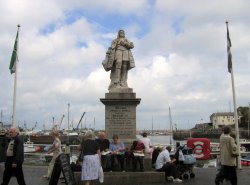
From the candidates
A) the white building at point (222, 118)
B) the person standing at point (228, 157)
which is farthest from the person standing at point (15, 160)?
the white building at point (222, 118)

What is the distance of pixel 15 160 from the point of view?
10.2 m

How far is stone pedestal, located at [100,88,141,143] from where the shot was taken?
16.0m

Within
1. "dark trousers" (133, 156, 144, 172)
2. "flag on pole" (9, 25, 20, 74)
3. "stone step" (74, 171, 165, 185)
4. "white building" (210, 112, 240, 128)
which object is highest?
"white building" (210, 112, 240, 128)

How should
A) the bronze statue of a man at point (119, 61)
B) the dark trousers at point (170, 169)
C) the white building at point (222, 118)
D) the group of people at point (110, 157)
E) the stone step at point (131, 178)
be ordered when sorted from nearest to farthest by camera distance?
1. the group of people at point (110, 157)
2. the stone step at point (131, 178)
3. the dark trousers at point (170, 169)
4. the bronze statue of a man at point (119, 61)
5. the white building at point (222, 118)

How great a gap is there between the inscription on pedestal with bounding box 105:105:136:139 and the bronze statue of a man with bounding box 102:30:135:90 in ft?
3.29

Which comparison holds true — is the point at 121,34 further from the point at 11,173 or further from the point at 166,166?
the point at 11,173

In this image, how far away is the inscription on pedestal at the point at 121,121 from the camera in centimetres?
1609

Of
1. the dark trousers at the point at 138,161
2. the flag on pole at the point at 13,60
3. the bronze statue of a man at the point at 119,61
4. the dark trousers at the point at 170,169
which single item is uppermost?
the flag on pole at the point at 13,60

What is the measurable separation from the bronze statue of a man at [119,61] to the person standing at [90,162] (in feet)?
21.0

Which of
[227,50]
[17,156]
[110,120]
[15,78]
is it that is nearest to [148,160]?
[110,120]

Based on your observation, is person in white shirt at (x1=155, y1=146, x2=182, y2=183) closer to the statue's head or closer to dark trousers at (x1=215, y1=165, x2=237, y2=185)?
dark trousers at (x1=215, y1=165, x2=237, y2=185)

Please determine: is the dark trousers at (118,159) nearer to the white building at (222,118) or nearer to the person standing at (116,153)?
the person standing at (116,153)

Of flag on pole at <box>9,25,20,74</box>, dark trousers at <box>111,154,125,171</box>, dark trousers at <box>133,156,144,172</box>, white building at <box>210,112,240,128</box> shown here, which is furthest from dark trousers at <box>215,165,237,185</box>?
white building at <box>210,112,240,128</box>

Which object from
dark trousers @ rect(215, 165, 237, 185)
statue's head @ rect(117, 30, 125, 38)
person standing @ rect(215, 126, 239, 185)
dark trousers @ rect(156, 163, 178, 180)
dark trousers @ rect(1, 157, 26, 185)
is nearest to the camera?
dark trousers @ rect(1, 157, 26, 185)
